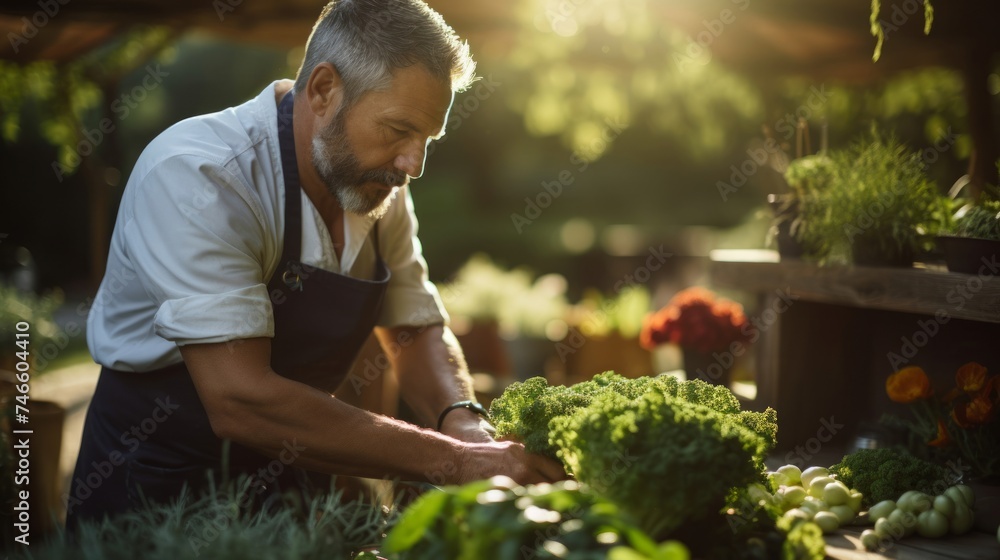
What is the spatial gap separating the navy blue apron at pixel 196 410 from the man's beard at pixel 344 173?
0.30 ft

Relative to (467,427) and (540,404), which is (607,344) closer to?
(467,427)

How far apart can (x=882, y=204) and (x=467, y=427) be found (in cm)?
146

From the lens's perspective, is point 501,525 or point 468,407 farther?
point 468,407

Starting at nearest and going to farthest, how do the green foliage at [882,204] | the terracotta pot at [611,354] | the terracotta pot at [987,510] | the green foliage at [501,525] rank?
the green foliage at [501,525] → the terracotta pot at [987,510] → the green foliage at [882,204] → the terracotta pot at [611,354]

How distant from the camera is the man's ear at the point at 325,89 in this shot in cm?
220

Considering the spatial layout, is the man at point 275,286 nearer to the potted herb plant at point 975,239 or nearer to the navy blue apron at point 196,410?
the navy blue apron at point 196,410

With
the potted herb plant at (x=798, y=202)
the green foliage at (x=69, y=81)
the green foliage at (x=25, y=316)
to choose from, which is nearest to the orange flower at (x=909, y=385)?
the potted herb plant at (x=798, y=202)

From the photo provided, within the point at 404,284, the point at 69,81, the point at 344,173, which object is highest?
the point at 69,81

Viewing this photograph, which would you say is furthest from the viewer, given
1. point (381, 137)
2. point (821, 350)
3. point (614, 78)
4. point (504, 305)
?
point (614, 78)

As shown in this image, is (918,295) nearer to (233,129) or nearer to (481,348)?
(233,129)

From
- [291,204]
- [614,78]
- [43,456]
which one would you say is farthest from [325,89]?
[614,78]

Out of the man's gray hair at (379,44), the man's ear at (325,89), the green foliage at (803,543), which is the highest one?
the man's gray hair at (379,44)

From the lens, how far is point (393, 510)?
1.81m

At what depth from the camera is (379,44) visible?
6.97 feet
